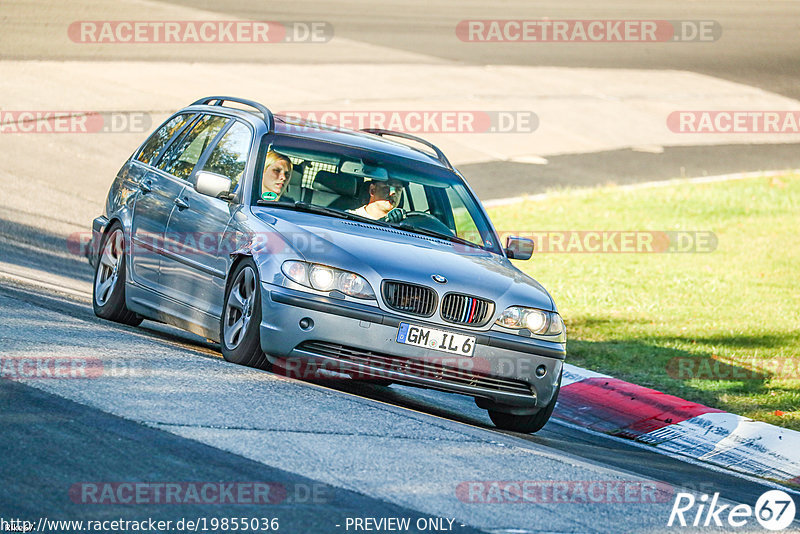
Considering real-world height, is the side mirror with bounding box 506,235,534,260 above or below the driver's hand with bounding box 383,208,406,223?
below

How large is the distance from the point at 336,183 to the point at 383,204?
355mm

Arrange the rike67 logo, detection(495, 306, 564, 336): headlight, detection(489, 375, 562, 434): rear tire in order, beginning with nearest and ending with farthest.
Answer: the rike67 logo < detection(495, 306, 564, 336): headlight < detection(489, 375, 562, 434): rear tire

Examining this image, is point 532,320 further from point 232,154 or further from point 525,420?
point 232,154

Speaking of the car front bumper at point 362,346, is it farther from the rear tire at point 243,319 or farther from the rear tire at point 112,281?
the rear tire at point 112,281

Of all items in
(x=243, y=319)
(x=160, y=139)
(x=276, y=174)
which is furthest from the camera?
(x=160, y=139)

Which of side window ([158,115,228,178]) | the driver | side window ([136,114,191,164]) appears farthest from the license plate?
side window ([136,114,191,164])

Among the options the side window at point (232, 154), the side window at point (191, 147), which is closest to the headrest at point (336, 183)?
the side window at point (232, 154)

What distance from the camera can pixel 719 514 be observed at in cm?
674

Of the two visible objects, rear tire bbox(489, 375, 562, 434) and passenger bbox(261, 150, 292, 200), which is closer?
rear tire bbox(489, 375, 562, 434)

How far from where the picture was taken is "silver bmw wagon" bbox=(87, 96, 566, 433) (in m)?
8.01

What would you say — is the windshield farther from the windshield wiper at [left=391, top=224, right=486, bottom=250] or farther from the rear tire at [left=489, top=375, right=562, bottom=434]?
the rear tire at [left=489, top=375, right=562, bottom=434]

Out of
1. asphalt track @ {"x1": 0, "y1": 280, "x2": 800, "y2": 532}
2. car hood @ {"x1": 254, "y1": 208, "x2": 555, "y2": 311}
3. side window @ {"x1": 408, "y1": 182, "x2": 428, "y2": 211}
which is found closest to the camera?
asphalt track @ {"x1": 0, "y1": 280, "x2": 800, "y2": 532}

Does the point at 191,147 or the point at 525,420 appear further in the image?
the point at 191,147

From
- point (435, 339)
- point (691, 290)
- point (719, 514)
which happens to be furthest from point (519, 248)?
point (691, 290)
